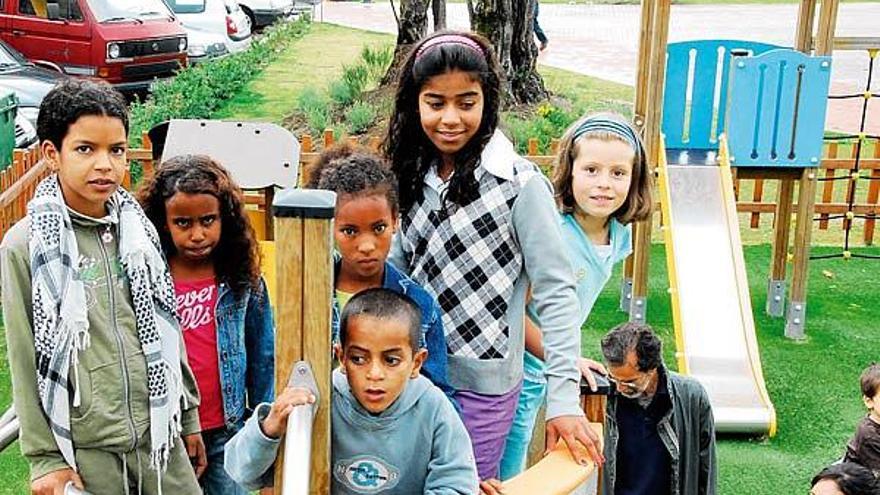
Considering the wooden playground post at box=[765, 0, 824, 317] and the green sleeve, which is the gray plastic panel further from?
the wooden playground post at box=[765, 0, 824, 317]

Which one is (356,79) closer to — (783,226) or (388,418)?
(783,226)

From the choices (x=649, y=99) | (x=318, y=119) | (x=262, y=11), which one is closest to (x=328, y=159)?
(x=649, y=99)

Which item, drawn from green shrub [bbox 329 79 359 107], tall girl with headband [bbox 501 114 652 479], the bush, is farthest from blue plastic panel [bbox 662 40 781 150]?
green shrub [bbox 329 79 359 107]

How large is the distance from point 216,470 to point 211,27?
1418 cm

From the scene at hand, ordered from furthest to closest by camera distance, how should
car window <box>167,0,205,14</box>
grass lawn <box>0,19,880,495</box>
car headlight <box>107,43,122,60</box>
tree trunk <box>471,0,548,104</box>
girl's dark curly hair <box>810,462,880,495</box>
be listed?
1. car window <box>167,0,205,14</box>
2. car headlight <box>107,43,122,60</box>
3. tree trunk <box>471,0,548,104</box>
4. grass lawn <box>0,19,880,495</box>
5. girl's dark curly hair <box>810,462,880,495</box>

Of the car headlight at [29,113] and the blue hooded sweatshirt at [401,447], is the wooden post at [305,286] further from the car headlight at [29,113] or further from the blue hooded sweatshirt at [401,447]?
the car headlight at [29,113]

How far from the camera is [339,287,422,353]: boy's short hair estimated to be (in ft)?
5.96

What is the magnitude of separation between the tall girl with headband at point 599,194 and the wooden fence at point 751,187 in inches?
98.5

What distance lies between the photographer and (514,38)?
1211cm

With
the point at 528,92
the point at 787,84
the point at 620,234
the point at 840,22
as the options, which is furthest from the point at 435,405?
the point at 840,22

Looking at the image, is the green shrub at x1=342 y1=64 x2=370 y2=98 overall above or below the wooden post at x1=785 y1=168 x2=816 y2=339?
above

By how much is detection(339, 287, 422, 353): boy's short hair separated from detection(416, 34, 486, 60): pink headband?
0.57m

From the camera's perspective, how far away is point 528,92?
1253cm

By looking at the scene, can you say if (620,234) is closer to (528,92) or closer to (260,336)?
(260,336)
